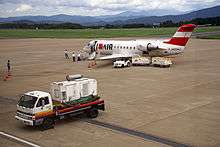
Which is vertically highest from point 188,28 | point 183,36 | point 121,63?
point 188,28

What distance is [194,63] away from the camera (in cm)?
5022

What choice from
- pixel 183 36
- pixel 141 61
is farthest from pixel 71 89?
pixel 183 36

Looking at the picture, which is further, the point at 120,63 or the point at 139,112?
the point at 120,63

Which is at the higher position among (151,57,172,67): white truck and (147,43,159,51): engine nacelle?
(147,43,159,51): engine nacelle

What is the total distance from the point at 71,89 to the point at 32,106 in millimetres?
2979

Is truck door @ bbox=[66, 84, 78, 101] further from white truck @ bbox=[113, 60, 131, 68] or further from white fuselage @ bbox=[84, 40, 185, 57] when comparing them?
white fuselage @ bbox=[84, 40, 185, 57]

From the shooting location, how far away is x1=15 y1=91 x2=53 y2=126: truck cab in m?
19.5

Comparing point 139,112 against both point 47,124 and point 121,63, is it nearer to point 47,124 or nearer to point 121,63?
point 47,124

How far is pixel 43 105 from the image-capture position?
19906mm

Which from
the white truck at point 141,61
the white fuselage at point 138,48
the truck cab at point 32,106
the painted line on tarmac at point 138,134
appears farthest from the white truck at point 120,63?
the truck cab at point 32,106

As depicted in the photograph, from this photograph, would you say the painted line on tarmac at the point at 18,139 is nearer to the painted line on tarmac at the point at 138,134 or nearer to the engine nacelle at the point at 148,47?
the painted line on tarmac at the point at 138,134

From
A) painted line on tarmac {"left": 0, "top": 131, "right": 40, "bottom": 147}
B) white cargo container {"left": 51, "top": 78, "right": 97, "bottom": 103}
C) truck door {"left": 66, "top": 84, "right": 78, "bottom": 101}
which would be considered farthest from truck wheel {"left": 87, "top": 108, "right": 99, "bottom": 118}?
painted line on tarmac {"left": 0, "top": 131, "right": 40, "bottom": 147}

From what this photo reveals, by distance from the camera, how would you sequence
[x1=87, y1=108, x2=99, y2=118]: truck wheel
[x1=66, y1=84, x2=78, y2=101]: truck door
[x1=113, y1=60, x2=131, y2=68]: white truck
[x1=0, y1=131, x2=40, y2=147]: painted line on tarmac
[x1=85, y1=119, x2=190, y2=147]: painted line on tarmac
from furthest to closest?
[x1=113, y1=60, x2=131, y2=68]: white truck
[x1=87, y1=108, x2=99, y2=118]: truck wheel
[x1=66, y1=84, x2=78, y2=101]: truck door
[x1=0, y1=131, x2=40, y2=147]: painted line on tarmac
[x1=85, y1=119, x2=190, y2=147]: painted line on tarmac

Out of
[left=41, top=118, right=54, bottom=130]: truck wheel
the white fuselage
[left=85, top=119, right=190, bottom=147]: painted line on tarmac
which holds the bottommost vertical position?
[left=85, top=119, right=190, bottom=147]: painted line on tarmac
